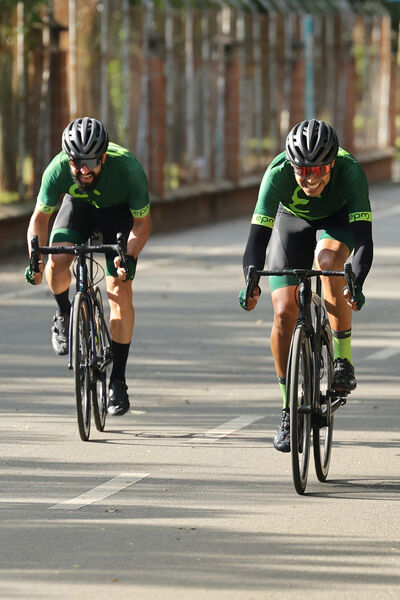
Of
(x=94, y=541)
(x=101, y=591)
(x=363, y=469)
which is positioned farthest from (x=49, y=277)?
(x=101, y=591)

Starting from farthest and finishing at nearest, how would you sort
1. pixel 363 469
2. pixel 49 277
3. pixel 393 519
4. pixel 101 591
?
pixel 49 277 → pixel 363 469 → pixel 393 519 → pixel 101 591

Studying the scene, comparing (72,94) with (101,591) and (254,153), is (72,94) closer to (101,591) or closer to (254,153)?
(254,153)

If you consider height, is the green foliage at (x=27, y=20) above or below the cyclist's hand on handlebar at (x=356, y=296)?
below

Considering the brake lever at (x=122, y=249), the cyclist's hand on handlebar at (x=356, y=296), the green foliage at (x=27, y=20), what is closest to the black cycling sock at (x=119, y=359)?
the brake lever at (x=122, y=249)

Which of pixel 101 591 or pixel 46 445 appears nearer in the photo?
pixel 101 591

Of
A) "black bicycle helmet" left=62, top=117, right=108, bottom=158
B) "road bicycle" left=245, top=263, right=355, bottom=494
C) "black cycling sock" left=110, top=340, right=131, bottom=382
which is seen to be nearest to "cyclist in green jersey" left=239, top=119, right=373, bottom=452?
"road bicycle" left=245, top=263, right=355, bottom=494

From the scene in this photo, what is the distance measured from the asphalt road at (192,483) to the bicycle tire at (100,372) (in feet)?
0.46

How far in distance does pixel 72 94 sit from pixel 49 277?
13235 millimetres

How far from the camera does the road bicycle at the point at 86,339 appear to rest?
27.6 ft

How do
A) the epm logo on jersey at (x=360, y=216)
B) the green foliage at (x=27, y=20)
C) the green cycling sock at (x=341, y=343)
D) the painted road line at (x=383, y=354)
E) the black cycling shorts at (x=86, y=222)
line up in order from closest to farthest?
the epm logo on jersey at (x=360, y=216)
the green cycling sock at (x=341, y=343)
the black cycling shorts at (x=86, y=222)
the painted road line at (x=383, y=354)
the green foliage at (x=27, y=20)

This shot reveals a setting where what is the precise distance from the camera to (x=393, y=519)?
6797 millimetres

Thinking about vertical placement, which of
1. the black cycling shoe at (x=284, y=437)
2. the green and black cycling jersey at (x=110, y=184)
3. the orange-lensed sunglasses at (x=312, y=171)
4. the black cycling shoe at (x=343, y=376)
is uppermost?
the orange-lensed sunglasses at (x=312, y=171)

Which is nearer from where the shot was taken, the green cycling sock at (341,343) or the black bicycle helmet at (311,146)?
the black bicycle helmet at (311,146)

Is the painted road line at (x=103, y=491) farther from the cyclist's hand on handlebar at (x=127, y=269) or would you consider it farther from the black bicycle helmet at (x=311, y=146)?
the black bicycle helmet at (x=311, y=146)
